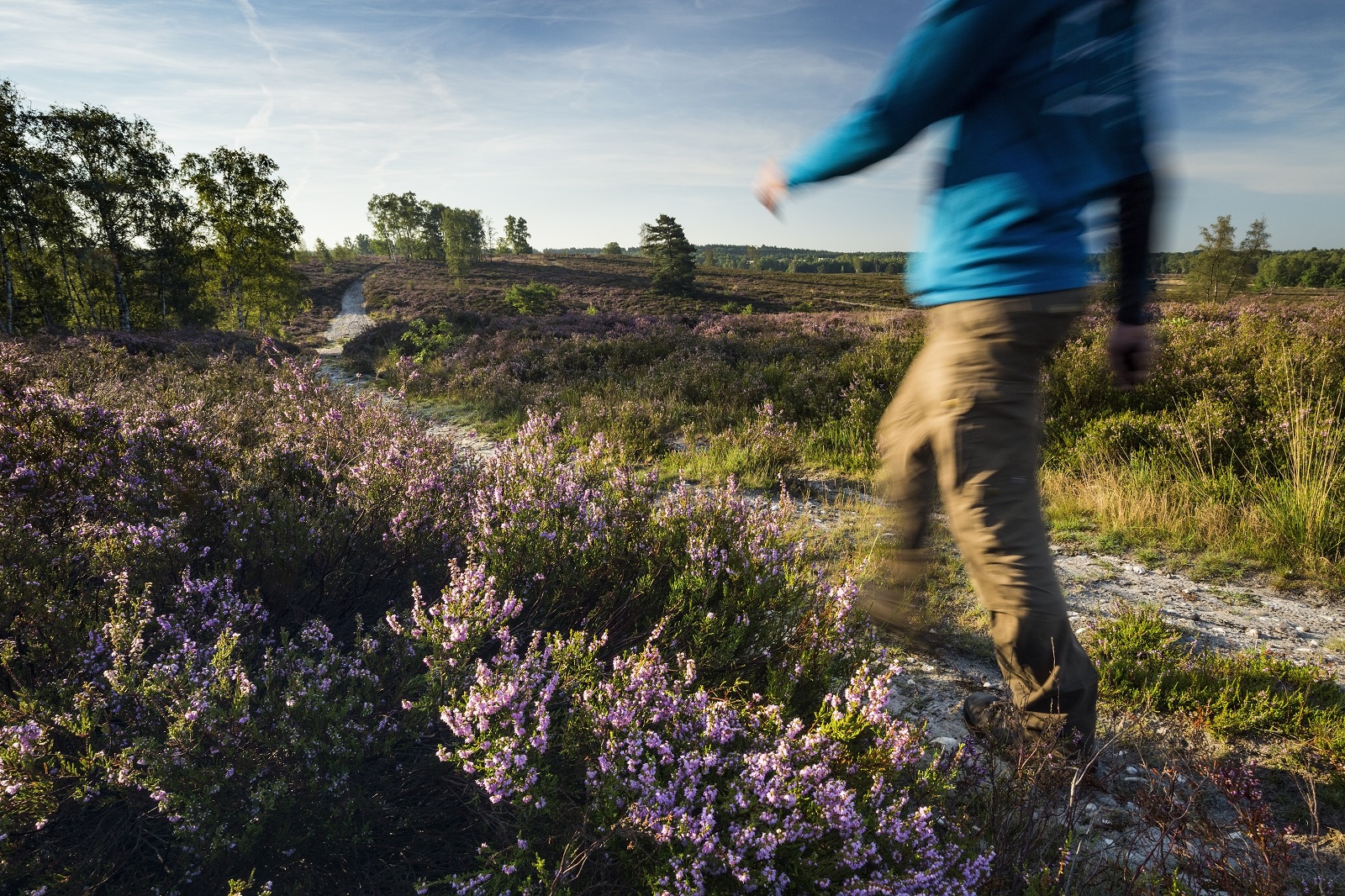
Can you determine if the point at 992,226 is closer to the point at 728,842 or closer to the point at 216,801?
the point at 728,842

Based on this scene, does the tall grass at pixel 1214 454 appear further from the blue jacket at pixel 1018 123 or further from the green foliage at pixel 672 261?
the green foliage at pixel 672 261

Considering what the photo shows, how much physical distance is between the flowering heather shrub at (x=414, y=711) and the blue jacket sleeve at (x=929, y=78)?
1.51m

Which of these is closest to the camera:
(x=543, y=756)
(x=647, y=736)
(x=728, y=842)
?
(x=728, y=842)

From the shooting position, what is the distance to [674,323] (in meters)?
17.8

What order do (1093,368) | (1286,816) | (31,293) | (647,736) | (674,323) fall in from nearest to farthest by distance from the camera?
(647,736)
(1286,816)
(1093,368)
(674,323)
(31,293)

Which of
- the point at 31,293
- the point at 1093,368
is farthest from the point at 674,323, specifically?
the point at 31,293

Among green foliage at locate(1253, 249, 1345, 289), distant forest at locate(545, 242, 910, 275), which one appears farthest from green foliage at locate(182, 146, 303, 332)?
green foliage at locate(1253, 249, 1345, 289)

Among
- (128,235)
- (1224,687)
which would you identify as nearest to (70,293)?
(128,235)

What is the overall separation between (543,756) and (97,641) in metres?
1.36

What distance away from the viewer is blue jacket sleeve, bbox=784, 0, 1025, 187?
5.04 feet

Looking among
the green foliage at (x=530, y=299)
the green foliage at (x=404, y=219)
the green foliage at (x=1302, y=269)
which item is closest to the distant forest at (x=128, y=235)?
the green foliage at (x=530, y=299)

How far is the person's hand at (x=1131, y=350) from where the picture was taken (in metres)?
1.88

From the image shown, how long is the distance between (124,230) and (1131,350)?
3731 cm

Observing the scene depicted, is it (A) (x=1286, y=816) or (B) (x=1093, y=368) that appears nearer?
(A) (x=1286, y=816)
